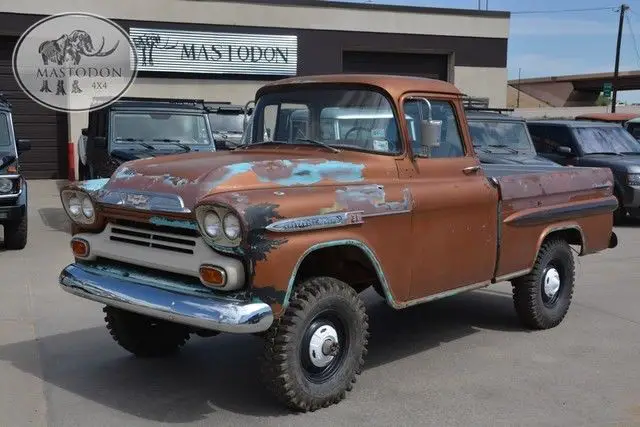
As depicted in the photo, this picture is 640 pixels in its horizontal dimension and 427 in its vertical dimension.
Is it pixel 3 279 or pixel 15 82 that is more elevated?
pixel 15 82

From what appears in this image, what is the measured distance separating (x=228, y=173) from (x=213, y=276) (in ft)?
2.11

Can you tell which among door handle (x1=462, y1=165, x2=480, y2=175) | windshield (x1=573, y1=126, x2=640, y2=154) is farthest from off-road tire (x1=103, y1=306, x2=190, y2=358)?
windshield (x1=573, y1=126, x2=640, y2=154)

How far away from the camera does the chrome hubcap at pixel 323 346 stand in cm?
434

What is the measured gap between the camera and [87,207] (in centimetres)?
472

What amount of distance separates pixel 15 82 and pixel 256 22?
6519 millimetres

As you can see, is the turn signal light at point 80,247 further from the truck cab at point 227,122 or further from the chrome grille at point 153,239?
the truck cab at point 227,122

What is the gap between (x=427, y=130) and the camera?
5.03 metres

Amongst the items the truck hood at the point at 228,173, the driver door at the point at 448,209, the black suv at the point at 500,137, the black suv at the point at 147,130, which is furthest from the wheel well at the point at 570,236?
the black suv at the point at 147,130

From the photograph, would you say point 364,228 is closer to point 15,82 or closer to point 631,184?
point 631,184

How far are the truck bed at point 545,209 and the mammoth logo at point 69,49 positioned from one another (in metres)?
14.5

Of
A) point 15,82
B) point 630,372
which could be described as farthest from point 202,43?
point 630,372

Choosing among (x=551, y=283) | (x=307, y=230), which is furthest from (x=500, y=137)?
(x=307, y=230)

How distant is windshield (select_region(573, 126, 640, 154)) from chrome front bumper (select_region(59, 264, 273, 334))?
11015 millimetres

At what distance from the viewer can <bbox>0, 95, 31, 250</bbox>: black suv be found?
9.23 meters
